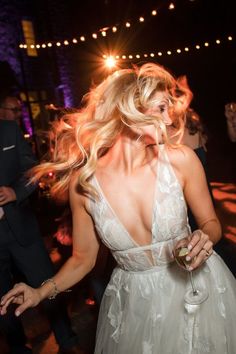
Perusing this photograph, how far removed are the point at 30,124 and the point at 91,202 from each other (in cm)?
1478

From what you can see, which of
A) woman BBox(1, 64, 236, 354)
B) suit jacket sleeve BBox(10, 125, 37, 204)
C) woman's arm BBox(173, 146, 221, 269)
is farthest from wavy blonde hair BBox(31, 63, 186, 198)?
suit jacket sleeve BBox(10, 125, 37, 204)

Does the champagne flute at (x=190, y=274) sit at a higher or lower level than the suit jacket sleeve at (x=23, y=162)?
lower

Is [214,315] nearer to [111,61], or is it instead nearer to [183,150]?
[183,150]

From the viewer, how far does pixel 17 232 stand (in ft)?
9.81

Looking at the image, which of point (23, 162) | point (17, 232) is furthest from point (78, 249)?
point (23, 162)

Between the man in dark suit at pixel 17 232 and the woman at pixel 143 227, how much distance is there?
116cm

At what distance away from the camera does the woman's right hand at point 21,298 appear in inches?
68.2

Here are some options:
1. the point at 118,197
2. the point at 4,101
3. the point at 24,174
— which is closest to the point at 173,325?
the point at 118,197

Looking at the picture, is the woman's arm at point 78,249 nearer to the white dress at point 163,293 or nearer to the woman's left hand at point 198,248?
the white dress at point 163,293

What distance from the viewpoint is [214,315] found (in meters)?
1.71

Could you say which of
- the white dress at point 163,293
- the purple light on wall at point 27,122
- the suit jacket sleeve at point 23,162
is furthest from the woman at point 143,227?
the purple light on wall at point 27,122

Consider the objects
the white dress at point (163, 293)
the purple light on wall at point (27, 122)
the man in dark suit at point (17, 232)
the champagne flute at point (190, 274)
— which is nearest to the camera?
the champagne flute at point (190, 274)

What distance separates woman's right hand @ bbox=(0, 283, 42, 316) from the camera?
5.68 ft

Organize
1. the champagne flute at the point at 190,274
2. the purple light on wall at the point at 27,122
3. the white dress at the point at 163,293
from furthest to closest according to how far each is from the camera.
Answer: the purple light on wall at the point at 27,122 < the white dress at the point at 163,293 < the champagne flute at the point at 190,274
